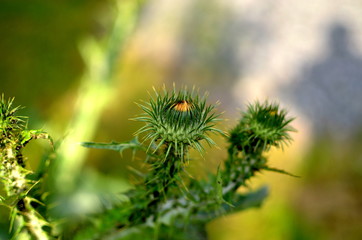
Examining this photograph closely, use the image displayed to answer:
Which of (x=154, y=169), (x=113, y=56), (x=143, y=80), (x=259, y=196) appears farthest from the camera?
(x=143, y=80)

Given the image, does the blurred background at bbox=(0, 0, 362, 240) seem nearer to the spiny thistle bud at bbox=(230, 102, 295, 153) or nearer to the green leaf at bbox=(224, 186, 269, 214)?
the green leaf at bbox=(224, 186, 269, 214)

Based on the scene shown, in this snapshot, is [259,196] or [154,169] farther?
[259,196]

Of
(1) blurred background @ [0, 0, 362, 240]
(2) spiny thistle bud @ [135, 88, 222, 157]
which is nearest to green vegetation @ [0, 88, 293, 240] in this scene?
(2) spiny thistle bud @ [135, 88, 222, 157]

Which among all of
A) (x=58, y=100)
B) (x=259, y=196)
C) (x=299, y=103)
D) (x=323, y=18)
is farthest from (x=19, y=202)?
(x=323, y=18)

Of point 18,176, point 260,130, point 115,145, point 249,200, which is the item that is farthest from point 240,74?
point 18,176

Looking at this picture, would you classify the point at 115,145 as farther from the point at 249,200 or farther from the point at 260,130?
the point at 249,200

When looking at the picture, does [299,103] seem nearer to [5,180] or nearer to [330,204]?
[330,204]

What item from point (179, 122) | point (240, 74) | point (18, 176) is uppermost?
point (240, 74)
